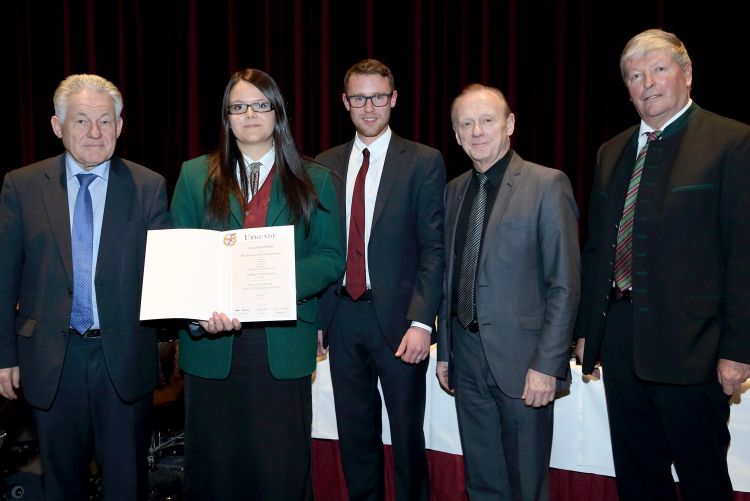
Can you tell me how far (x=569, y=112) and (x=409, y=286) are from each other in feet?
7.95

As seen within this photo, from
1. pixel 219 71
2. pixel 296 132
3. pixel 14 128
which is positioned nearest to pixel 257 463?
pixel 296 132

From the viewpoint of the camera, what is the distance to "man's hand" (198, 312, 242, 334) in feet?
6.13

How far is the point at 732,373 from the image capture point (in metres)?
1.89

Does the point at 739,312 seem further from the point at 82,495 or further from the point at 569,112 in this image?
the point at 569,112

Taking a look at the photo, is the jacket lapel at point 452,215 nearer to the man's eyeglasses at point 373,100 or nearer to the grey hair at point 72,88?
the man's eyeglasses at point 373,100

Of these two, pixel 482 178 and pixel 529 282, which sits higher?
pixel 482 178

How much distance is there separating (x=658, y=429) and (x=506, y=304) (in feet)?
2.16

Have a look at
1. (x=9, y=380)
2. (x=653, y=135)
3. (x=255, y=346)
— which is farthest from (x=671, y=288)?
(x=9, y=380)

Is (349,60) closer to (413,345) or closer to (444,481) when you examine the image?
(413,345)

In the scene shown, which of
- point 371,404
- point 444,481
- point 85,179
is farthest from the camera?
point 444,481

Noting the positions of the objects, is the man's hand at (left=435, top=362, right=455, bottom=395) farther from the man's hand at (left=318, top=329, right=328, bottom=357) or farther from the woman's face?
the woman's face

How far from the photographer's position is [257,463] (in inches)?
81.4

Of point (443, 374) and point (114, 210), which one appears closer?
point (114, 210)

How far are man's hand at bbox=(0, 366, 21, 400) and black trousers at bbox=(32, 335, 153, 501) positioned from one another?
134 millimetres
